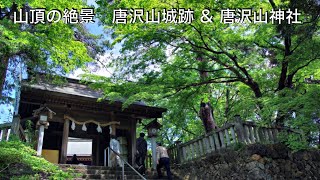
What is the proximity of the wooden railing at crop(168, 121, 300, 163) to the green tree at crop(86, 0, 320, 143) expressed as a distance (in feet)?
2.18

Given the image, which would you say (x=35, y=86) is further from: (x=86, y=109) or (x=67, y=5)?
(x=67, y=5)

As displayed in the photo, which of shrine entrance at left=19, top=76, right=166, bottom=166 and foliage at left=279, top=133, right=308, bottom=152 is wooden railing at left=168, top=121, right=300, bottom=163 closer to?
foliage at left=279, top=133, right=308, bottom=152

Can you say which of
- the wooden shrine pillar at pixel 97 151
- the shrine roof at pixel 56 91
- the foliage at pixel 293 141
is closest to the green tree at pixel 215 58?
the foliage at pixel 293 141

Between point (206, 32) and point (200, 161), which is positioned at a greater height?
point (206, 32)

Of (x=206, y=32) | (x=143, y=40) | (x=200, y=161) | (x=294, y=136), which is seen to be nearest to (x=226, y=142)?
(x=200, y=161)

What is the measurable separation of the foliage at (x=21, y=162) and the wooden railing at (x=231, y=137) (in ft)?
18.3

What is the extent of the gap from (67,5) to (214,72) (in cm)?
660

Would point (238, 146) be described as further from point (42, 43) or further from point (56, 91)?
point (56, 91)

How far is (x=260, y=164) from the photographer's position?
8.95 m

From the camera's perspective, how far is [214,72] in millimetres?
12312

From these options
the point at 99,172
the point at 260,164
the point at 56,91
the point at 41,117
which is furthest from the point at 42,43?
the point at 260,164

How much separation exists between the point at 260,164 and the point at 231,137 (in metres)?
1.47

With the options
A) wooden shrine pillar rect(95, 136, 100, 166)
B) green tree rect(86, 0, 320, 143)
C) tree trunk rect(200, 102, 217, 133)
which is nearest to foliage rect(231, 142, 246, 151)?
green tree rect(86, 0, 320, 143)

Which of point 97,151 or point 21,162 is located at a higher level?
point 97,151
